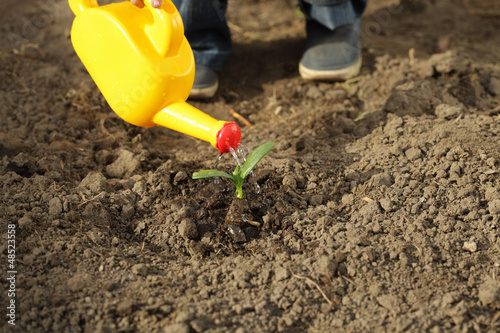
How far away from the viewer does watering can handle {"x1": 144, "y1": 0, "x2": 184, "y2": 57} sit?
163 cm

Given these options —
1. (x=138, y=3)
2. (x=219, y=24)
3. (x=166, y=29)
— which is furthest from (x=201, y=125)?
(x=219, y=24)

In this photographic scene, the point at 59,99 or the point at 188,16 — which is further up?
the point at 188,16

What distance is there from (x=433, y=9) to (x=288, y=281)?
112 inches

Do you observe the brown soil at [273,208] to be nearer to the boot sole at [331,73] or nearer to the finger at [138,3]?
the boot sole at [331,73]

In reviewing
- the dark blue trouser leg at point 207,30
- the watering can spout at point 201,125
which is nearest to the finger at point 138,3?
the watering can spout at point 201,125

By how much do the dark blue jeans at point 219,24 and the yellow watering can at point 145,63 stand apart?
0.88 metres

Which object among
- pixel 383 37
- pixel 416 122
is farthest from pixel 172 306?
pixel 383 37

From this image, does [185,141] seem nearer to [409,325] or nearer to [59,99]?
[59,99]

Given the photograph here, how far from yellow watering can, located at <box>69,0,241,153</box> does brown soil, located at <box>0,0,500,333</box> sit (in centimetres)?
31

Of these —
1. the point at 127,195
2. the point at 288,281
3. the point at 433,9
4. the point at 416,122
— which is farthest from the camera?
the point at 433,9

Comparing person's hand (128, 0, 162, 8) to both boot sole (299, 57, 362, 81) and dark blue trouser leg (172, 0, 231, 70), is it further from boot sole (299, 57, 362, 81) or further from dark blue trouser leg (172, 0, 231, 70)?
boot sole (299, 57, 362, 81)

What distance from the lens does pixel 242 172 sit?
181cm

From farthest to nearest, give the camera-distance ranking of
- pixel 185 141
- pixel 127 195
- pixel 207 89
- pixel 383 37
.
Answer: pixel 383 37 → pixel 207 89 → pixel 185 141 → pixel 127 195

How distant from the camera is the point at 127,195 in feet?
6.29
